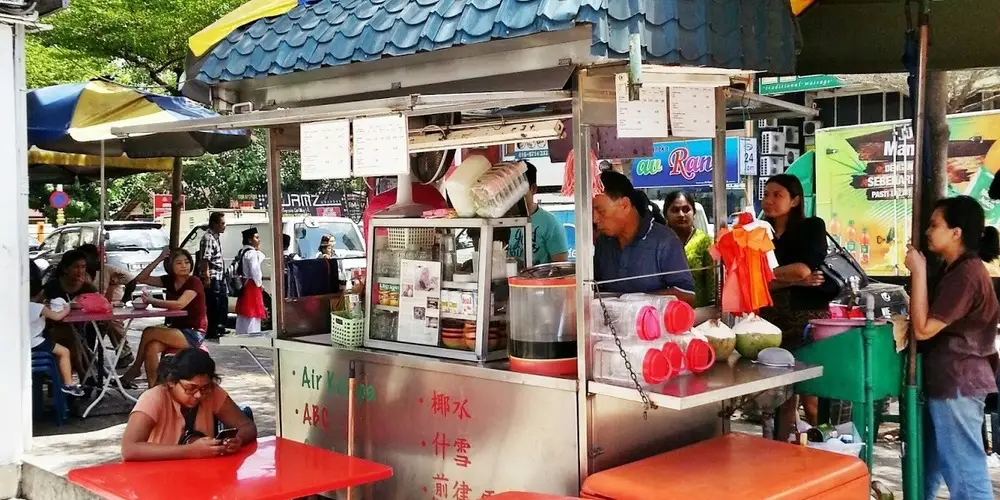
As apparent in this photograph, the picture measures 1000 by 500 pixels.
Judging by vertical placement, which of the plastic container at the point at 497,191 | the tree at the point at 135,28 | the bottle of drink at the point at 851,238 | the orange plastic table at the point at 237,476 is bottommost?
the orange plastic table at the point at 237,476

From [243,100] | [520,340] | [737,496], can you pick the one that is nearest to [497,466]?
[520,340]

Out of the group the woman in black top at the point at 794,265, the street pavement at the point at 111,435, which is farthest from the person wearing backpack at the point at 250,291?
the woman in black top at the point at 794,265

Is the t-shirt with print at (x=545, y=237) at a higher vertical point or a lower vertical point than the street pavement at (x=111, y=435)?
higher

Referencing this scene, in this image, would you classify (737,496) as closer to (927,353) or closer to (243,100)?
(927,353)

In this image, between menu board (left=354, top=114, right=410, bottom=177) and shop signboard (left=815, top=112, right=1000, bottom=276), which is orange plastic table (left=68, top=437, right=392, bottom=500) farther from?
shop signboard (left=815, top=112, right=1000, bottom=276)

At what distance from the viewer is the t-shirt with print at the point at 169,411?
146 inches

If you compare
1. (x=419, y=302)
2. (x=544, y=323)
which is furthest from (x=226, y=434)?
(x=544, y=323)

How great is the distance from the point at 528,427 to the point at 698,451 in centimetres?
67

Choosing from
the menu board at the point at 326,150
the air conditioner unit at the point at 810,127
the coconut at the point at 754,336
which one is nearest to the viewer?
the menu board at the point at 326,150

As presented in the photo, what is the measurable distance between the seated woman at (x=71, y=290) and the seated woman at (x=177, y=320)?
44 cm

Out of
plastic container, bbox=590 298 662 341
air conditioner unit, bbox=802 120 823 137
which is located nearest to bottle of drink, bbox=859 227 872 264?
air conditioner unit, bbox=802 120 823 137

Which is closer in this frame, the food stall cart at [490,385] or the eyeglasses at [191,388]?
the food stall cart at [490,385]

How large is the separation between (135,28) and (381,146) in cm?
1001

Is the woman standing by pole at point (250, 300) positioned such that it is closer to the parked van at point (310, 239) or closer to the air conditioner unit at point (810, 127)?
the parked van at point (310, 239)
